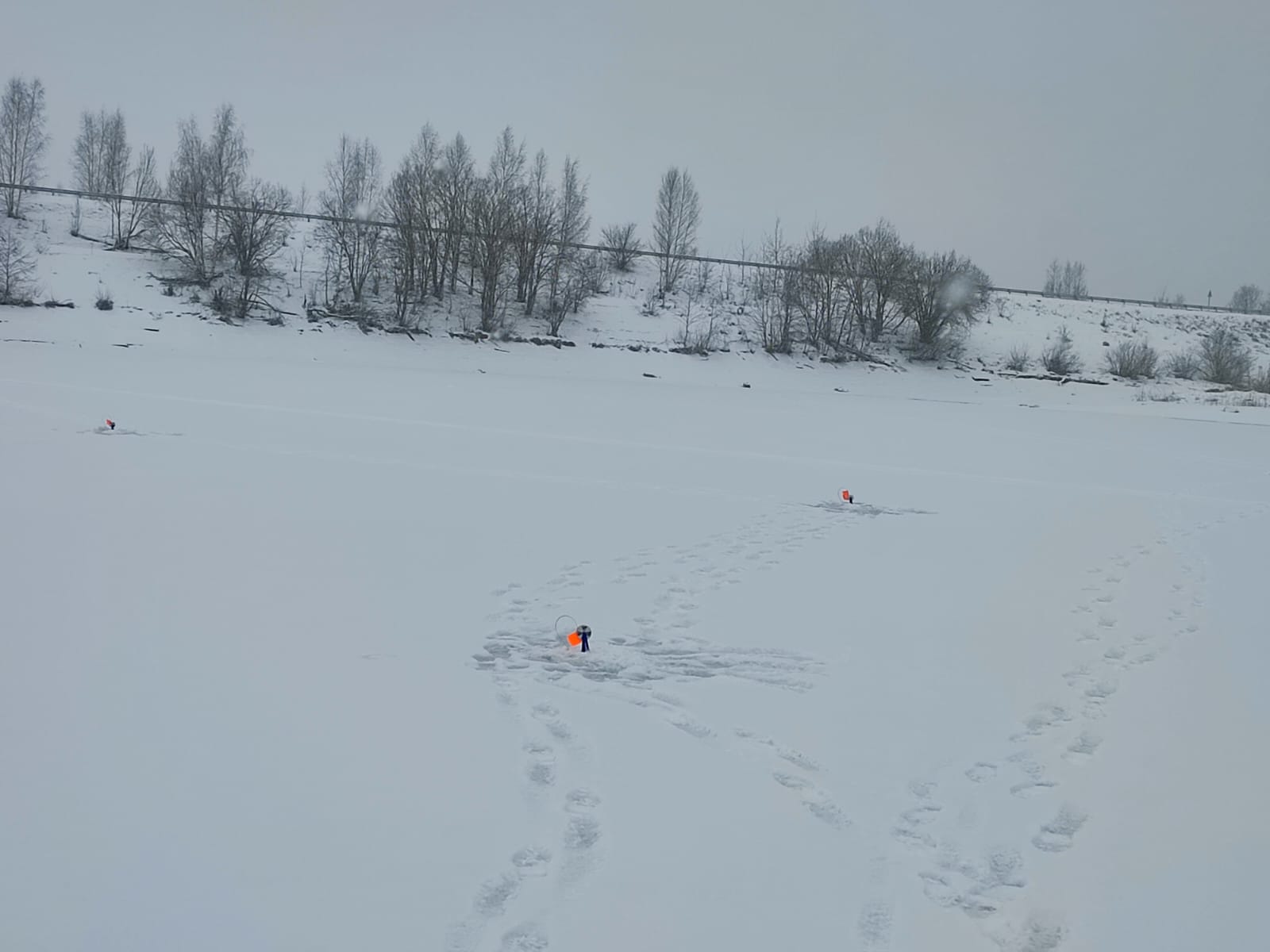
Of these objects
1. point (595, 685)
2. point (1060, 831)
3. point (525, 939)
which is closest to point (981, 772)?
point (1060, 831)

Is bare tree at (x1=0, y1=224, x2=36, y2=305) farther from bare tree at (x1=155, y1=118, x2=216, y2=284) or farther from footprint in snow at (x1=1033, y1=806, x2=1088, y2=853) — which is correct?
footprint in snow at (x1=1033, y1=806, x2=1088, y2=853)

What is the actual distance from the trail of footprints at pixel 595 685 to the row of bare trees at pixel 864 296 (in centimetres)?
3674

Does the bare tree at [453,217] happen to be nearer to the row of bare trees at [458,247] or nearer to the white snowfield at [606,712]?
the row of bare trees at [458,247]

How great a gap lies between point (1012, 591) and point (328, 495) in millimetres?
6883

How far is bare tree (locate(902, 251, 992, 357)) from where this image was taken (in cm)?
4503

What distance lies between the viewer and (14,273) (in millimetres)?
33531

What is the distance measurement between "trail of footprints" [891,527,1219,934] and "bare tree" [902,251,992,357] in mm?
40643

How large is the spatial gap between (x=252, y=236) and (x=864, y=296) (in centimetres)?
2788

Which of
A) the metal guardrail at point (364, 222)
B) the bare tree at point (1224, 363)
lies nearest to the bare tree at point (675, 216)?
the metal guardrail at point (364, 222)

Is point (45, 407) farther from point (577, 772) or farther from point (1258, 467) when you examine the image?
point (1258, 467)

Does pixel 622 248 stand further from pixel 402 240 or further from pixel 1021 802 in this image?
pixel 1021 802

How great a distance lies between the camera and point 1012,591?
7867 mm

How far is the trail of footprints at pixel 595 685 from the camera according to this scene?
338 cm

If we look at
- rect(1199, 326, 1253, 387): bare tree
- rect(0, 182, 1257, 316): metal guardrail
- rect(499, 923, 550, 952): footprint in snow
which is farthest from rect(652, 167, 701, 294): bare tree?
rect(499, 923, 550, 952): footprint in snow
